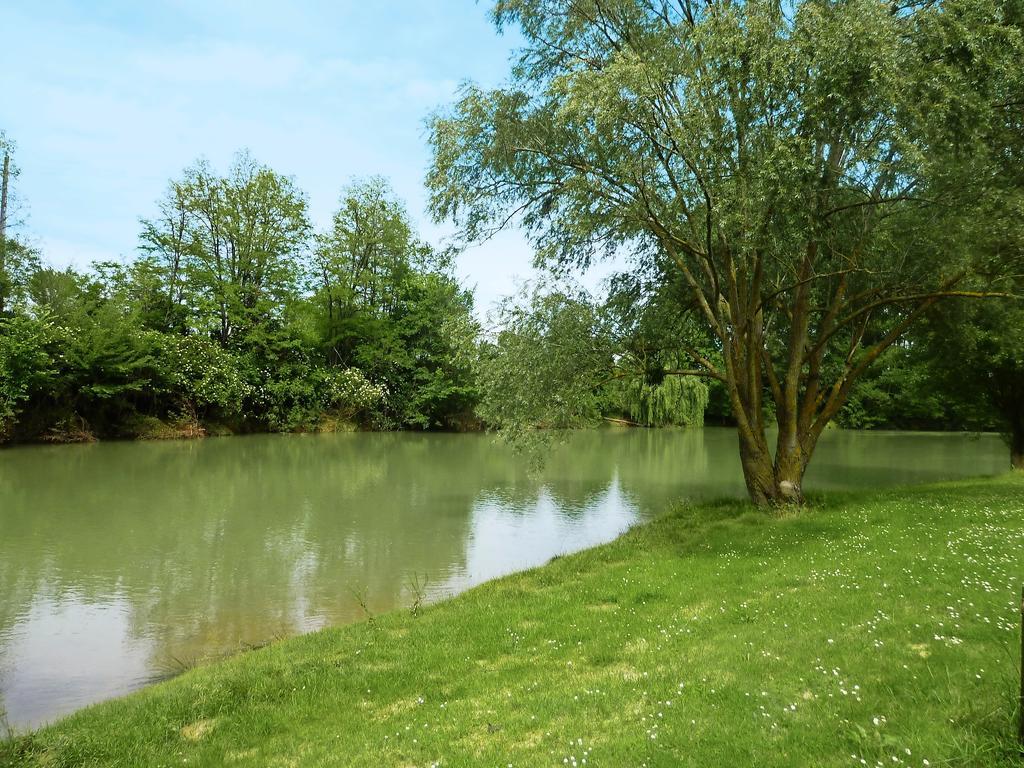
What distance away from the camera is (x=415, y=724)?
15.3 ft

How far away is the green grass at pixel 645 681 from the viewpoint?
3.77 meters

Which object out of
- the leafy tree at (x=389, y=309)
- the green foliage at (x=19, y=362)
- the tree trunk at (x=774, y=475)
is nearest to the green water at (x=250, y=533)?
the green foliage at (x=19, y=362)

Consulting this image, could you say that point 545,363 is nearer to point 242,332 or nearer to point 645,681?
point 645,681

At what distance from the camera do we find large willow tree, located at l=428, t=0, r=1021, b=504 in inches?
355

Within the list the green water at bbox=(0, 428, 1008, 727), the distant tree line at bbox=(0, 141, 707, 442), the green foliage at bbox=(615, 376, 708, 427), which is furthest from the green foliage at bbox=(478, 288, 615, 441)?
the green foliage at bbox=(615, 376, 708, 427)

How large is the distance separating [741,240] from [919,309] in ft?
14.4

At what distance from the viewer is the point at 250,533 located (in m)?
14.6

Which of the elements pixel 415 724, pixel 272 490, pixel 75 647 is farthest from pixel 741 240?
pixel 272 490

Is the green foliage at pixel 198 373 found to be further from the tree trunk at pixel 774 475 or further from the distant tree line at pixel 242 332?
the tree trunk at pixel 774 475

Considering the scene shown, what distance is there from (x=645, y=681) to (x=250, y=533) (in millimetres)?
11729

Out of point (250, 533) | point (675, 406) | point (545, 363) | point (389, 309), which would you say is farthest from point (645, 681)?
point (675, 406)

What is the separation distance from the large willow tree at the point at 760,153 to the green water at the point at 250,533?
18.0 feet

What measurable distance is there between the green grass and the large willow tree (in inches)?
193

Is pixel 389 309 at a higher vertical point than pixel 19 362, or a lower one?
higher
